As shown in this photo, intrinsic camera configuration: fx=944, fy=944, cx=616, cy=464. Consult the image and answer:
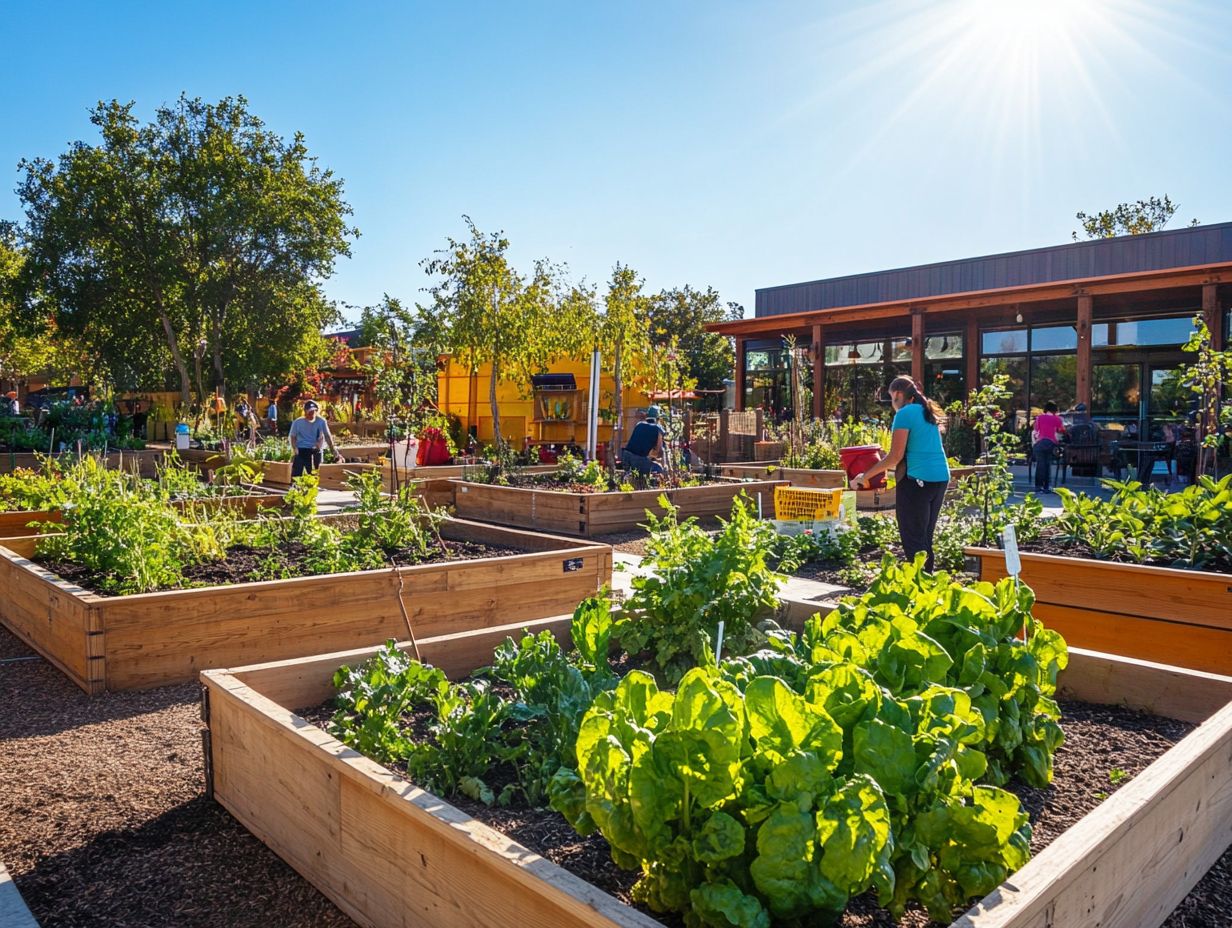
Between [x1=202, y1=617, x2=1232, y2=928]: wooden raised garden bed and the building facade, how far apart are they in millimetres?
14821

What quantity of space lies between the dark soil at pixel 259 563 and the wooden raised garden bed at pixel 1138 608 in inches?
140

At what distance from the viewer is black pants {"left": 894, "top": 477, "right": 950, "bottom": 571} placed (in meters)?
6.91

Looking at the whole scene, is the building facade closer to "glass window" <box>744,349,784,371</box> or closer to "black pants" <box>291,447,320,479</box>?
"glass window" <box>744,349,784,371</box>

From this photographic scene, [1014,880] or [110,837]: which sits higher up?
[1014,880]

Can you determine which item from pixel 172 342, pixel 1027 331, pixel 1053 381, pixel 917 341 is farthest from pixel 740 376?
pixel 172 342

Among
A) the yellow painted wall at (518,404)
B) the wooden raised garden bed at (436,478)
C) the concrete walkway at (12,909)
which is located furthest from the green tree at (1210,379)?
the yellow painted wall at (518,404)

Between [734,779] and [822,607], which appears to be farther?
[822,607]

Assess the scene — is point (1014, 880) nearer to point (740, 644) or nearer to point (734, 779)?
point (734, 779)

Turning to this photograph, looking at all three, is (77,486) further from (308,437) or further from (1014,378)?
(1014,378)

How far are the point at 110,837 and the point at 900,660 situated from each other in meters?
2.75

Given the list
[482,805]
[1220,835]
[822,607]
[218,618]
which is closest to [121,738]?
[218,618]

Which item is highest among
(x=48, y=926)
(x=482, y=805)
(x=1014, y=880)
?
(x=1014, y=880)

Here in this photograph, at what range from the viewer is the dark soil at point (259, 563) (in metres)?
5.80

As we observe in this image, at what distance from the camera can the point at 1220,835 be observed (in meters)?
2.96
